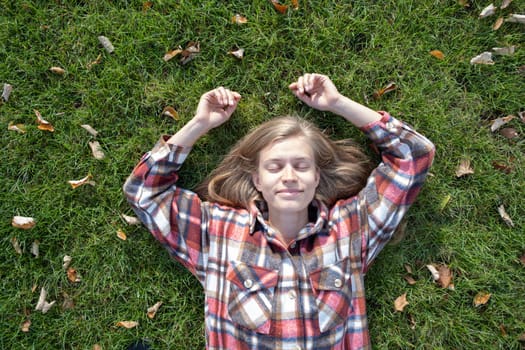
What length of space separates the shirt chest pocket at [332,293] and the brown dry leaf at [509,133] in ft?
6.15

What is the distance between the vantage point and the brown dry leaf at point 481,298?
378cm

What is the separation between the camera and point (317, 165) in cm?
357

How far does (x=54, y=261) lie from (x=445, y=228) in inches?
140

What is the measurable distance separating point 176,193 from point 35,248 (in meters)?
1.44

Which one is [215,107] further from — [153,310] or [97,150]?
[153,310]

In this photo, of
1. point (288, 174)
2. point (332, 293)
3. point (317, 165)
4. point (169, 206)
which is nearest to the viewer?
point (288, 174)

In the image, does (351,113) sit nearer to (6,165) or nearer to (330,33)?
(330,33)

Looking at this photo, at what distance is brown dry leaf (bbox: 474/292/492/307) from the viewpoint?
3.78 meters

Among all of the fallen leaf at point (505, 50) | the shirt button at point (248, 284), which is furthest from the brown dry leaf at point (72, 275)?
the fallen leaf at point (505, 50)

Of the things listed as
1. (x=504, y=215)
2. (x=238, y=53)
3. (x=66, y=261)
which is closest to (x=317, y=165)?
(x=238, y=53)

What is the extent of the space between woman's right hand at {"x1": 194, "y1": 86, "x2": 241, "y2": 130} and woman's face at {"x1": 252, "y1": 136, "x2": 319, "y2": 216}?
19.2 inches

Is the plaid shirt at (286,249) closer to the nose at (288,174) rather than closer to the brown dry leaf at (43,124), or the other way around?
the nose at (288,174)

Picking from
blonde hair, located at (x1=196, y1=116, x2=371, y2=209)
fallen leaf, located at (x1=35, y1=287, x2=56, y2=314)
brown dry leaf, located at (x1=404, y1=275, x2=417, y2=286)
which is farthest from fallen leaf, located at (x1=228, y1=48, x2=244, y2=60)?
fallen leaf, located at (x1=35, y1=287, x2=56, y2=314)

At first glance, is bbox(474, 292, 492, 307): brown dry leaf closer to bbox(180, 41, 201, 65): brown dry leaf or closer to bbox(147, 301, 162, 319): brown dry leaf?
bbox(147, 301, 162, 319): brown dry leaf
